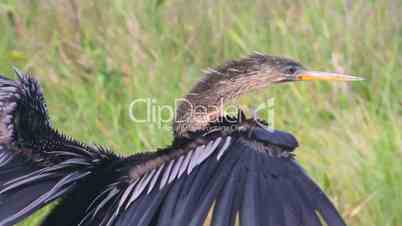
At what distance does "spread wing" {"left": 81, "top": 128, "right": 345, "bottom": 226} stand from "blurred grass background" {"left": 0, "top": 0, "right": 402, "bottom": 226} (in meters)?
1.54

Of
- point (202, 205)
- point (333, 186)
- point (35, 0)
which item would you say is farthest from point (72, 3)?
point (202, 205)

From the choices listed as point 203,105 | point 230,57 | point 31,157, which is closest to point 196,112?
point 203,105

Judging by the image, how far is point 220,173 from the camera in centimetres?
396

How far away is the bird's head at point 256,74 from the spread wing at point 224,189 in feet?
2.51

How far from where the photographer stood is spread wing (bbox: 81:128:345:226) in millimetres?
3824

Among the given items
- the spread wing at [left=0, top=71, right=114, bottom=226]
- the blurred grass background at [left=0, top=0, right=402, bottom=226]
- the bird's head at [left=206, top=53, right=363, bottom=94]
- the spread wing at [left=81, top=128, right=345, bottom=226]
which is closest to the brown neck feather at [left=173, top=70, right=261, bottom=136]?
the bird's head at [left=206, top=53, right=363, bottom=94]

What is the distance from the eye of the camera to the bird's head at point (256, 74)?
4.92 meters

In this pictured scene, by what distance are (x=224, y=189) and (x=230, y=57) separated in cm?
343

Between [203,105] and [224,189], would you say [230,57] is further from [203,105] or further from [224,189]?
[224,189]

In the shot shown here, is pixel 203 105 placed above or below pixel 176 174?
above

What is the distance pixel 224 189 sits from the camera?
391cm

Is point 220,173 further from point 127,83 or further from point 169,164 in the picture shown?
point 127,83

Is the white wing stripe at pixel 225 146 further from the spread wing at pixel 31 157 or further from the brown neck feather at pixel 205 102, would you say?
the brown neck feather at pixel 205 102

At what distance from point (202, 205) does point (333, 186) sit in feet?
6.42
